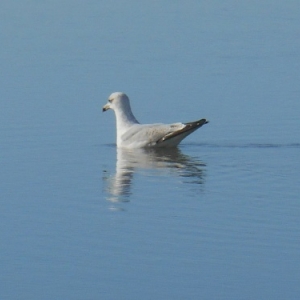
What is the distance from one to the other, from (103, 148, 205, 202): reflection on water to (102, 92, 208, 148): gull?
0.34ft

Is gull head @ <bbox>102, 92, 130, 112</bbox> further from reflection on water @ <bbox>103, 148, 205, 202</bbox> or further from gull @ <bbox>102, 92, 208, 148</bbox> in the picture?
reflection on water @ <bbox>103, 148, 205, 202</bbox>

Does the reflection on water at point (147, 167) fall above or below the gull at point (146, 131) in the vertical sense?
below

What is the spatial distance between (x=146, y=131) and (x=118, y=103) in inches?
35.4

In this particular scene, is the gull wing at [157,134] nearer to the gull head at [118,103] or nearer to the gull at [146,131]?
the gull at [146,131]

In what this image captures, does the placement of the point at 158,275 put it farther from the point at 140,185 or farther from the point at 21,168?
the point at 21,168

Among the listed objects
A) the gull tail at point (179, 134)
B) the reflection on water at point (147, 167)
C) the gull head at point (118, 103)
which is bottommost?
the reflection on water at point (147, 167)

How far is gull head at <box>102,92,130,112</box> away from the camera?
51.3 ft

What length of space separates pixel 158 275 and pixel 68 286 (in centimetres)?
70

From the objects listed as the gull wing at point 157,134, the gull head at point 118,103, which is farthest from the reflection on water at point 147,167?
the gull head at point 118,103

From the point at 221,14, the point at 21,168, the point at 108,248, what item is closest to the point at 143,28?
the point at 221,14

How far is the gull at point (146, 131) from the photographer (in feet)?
48.3

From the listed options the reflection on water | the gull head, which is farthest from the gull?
the reflection on water

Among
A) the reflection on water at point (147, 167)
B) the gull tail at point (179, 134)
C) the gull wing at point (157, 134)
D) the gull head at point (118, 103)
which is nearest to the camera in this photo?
the reflection on water at point (147, 167)

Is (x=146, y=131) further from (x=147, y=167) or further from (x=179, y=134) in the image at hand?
(x=147, y=167)
